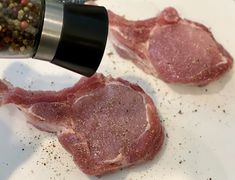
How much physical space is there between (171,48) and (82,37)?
0.54 m

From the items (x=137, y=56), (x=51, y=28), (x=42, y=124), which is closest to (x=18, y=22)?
(x=51, y=28)

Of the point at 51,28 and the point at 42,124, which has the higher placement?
the point at 51,28

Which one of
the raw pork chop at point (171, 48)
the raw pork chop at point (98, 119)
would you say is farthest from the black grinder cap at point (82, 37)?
the raw pork chop at point (171, 48)

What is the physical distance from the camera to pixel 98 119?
1.34 metres

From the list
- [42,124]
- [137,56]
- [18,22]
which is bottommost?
[42,124]

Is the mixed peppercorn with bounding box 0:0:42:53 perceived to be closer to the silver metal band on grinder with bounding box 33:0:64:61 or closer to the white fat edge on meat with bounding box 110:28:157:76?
the silver metal band on grinder with bounding box 33:0:64:61

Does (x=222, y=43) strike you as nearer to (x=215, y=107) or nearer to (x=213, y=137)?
(x=215, y=107)

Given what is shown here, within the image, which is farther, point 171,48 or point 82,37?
point 171,48

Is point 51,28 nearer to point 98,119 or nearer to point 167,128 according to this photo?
point 98,119

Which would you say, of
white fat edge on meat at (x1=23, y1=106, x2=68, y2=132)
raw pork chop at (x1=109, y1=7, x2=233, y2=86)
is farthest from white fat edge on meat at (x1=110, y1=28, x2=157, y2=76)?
white fat edge on meat at (x1=23, y1=106, x2=68, y2=132)

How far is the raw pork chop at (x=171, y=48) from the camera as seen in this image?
56.1 inches

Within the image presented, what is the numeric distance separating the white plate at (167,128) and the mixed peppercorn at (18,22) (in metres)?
0.43

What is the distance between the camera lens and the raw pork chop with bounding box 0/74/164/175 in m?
1.28

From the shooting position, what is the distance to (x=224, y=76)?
148cm
